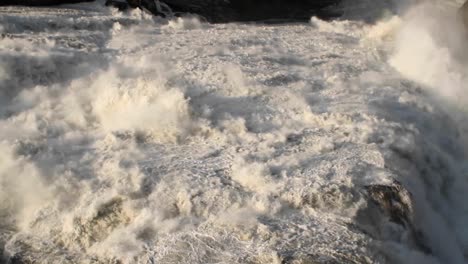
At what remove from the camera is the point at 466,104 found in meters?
8.81

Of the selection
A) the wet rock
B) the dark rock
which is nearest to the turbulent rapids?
the wet rock

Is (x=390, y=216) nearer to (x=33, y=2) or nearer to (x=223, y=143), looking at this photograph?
(x=223, y=143)

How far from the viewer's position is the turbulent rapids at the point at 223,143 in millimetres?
5703

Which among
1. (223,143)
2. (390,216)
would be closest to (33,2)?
(223,143)

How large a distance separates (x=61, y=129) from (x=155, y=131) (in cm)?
104

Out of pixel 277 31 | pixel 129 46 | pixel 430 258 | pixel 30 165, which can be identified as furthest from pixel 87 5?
pixel 430 258

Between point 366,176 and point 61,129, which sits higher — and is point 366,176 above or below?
above

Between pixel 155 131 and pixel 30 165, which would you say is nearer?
pixel 30 165

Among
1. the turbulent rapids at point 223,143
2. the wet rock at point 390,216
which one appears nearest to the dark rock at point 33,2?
the turbulent rapids at point 223,143

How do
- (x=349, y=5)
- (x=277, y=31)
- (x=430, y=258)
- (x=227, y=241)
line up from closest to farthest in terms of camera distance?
(x=227, y=241)
(x=430, y=258)
(x=277, y=31)
(x=349, y=5)

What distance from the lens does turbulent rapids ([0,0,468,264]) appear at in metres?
5.70

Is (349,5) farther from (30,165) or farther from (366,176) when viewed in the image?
(30,165)

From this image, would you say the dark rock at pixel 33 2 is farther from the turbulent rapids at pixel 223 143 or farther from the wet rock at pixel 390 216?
the wet rock at pixel 390 216

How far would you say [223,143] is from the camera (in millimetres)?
6992
